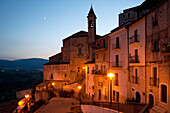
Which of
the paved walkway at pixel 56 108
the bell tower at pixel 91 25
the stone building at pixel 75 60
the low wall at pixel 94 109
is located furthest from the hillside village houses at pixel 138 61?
the bell tower at pixel 91 25

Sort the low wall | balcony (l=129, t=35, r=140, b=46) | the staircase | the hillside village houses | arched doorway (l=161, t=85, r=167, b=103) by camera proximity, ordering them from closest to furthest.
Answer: the staircase < arched doorway (l=161, t=85, r=167, b=103) < the hillside village houses < the low wall < balcony (l=129, t=35, r=140, b=46)

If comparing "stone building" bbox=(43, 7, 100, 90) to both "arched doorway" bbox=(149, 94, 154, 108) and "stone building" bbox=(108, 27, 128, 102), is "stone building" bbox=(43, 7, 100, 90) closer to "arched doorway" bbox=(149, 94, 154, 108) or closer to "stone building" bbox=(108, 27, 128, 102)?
"stone building" bbox=(108, 27, 128, 102)

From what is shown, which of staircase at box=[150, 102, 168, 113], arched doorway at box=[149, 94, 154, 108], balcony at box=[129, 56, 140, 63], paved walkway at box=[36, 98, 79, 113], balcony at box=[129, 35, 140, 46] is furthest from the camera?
paved walkway at box=[36, 98, 79, 113]

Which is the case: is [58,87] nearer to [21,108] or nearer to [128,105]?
[21,108]

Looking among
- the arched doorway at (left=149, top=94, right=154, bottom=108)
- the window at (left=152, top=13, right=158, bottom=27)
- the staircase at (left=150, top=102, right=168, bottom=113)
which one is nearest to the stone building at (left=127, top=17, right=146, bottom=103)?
the arched doorway at (left=149, top=94, right=154, bottom=108)

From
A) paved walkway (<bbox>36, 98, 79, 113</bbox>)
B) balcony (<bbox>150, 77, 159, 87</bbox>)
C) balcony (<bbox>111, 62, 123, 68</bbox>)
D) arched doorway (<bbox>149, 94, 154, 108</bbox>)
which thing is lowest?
paved walkway (<bbox>36, 98, 79, 113</bbox>)

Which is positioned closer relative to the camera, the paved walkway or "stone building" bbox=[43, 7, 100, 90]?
the paved walkway

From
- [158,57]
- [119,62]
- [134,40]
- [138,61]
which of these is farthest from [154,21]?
[119,62]

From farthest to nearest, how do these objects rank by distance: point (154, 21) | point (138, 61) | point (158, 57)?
point (138, 61) < point (154, 21) < point (158, 57)

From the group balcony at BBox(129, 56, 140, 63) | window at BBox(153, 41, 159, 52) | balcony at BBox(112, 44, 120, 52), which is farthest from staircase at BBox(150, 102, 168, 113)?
balcony at BBox(112, 44, 120, 52)

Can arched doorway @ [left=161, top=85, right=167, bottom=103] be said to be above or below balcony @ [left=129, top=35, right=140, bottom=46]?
below

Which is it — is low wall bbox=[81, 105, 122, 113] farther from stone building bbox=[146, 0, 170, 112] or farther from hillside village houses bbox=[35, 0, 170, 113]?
stone building bbox=[146, 0, 170, 112]

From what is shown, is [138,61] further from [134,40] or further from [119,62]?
[119,62]

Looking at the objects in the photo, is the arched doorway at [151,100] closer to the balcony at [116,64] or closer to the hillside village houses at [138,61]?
the hillside village houses at [138,61]
